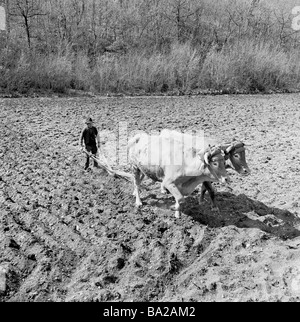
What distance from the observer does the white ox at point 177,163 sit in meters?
5.31

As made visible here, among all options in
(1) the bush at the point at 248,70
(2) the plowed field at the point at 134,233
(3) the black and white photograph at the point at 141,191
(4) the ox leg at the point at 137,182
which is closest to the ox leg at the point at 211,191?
(3) the black and white photograph at the point at 141,191

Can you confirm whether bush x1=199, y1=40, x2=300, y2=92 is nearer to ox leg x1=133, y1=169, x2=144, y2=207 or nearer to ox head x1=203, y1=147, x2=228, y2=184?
ox leg x1=133, y1=169, x2=144, y2=207

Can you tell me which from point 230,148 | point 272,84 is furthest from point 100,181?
point 272,84

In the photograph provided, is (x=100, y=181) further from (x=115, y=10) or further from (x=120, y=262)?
(x=115, y=10)

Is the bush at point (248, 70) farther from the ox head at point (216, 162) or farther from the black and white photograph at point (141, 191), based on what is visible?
the ox head at point (216, 162)

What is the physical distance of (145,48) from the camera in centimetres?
2048

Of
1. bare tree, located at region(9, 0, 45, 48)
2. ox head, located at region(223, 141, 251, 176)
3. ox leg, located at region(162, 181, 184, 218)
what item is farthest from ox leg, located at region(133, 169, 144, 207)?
bare tree, located at region(9, 0, 45, 48)

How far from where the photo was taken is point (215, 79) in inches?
719

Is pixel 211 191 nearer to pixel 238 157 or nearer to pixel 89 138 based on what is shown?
pixel 238 157

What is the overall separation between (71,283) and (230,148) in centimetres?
270

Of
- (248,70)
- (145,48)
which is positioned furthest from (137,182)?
(145,48)

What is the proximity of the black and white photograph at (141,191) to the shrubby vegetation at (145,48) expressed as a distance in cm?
16

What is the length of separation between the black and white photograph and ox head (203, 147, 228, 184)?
0.02 m

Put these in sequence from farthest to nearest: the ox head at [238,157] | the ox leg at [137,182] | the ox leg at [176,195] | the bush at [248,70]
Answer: the bush at [248,70] → the ox leg at [137,182] → the ox leg at [176,195] → the ox head at [238,157]
